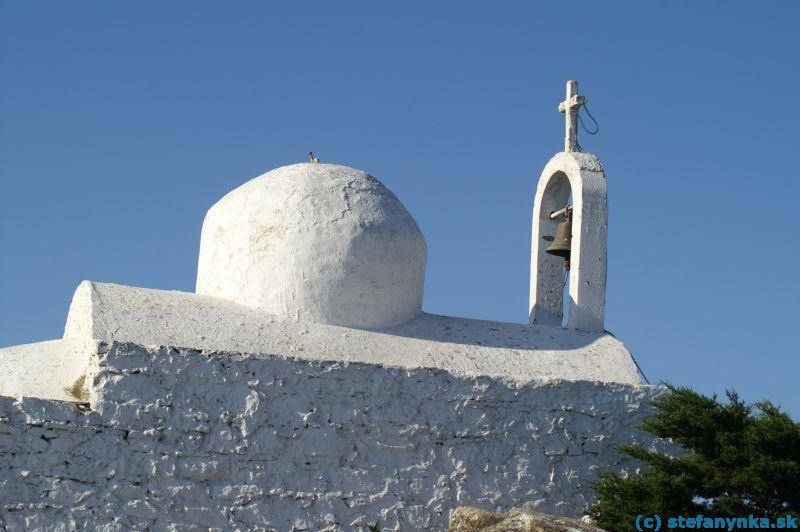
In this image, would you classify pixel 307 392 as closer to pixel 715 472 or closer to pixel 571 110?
pixel 715 472

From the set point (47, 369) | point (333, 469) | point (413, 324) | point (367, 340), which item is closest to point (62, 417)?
point (47, 369)

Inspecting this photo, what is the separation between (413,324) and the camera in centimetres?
974

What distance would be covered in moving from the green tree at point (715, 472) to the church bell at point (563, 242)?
8.05ft

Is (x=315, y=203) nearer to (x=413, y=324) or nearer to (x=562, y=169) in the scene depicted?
(x=413, y=324)

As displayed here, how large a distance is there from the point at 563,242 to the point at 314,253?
9.01 feet

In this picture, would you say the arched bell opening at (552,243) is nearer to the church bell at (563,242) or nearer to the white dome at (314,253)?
the church bell at (563,242)

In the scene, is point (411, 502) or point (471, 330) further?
point (471, 330)

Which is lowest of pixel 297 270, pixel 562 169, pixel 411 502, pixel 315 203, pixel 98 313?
pixel 411 502

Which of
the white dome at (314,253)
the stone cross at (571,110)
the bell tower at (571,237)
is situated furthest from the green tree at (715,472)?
the stone cross at (571,110)

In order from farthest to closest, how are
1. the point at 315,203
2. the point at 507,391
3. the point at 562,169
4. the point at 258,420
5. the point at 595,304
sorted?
the point at 562,169, the point at 595,304, the point at 315,203, the point at 507,391, the point at 258,420

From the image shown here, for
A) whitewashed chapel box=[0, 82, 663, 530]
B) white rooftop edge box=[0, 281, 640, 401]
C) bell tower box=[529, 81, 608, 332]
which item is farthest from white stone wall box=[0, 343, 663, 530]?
bell tower box=[529, 81, 608, 332]

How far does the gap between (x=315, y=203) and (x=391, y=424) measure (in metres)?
2.06

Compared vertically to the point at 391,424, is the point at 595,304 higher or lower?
higher

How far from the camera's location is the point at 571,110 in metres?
11.2
